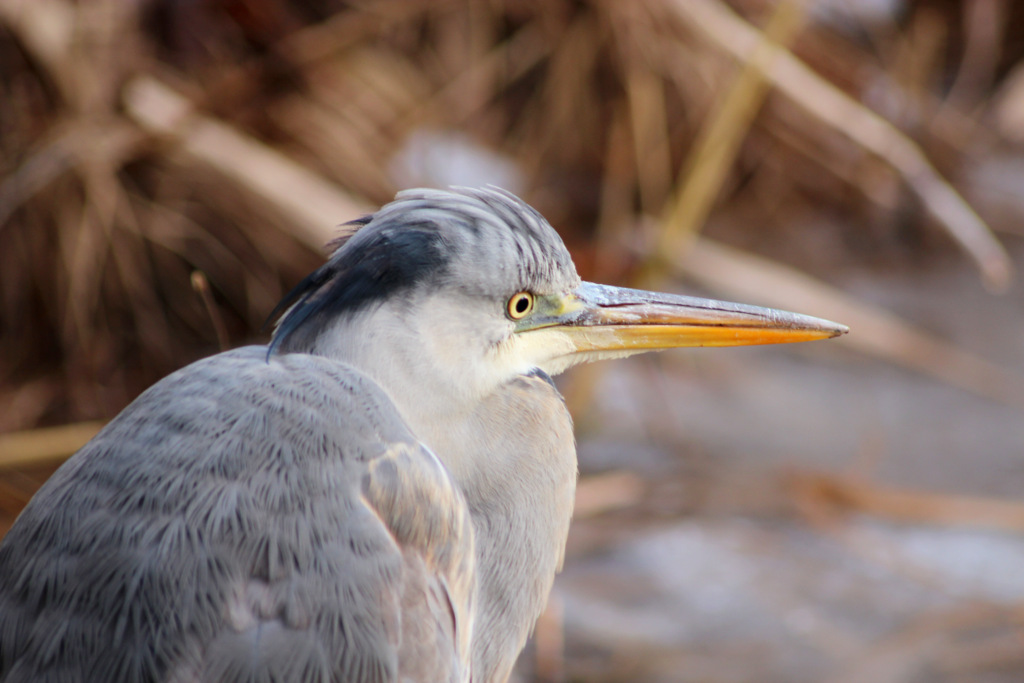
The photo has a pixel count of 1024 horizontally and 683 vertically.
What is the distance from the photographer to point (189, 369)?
124cm

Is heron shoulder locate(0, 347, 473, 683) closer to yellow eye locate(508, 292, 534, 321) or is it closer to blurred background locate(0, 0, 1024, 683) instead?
yellow eye locate(508, 292, 534, 321)

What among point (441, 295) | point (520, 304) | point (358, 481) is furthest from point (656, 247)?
point (358, 481)

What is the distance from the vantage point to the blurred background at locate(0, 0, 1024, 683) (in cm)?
273

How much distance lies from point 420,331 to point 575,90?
10.8ft

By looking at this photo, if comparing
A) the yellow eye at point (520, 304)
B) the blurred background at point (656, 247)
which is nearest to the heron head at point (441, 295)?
the yellow eye at point (520, 304)

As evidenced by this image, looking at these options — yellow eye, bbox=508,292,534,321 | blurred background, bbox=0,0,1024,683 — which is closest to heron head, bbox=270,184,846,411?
yellow eye, bbox=508,292,534,321

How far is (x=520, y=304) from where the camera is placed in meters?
1.35

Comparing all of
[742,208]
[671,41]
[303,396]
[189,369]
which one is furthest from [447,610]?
[742,208]

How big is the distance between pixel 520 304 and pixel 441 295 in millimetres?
139

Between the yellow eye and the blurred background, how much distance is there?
1291mm

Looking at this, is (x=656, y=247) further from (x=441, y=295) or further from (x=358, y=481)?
(x=358, y=481)

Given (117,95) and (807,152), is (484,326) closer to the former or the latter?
(117,95)

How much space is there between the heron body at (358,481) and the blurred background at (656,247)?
1242 millimetres

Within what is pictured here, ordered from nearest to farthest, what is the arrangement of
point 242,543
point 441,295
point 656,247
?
point 242,543, point 441,295, point 656,247
